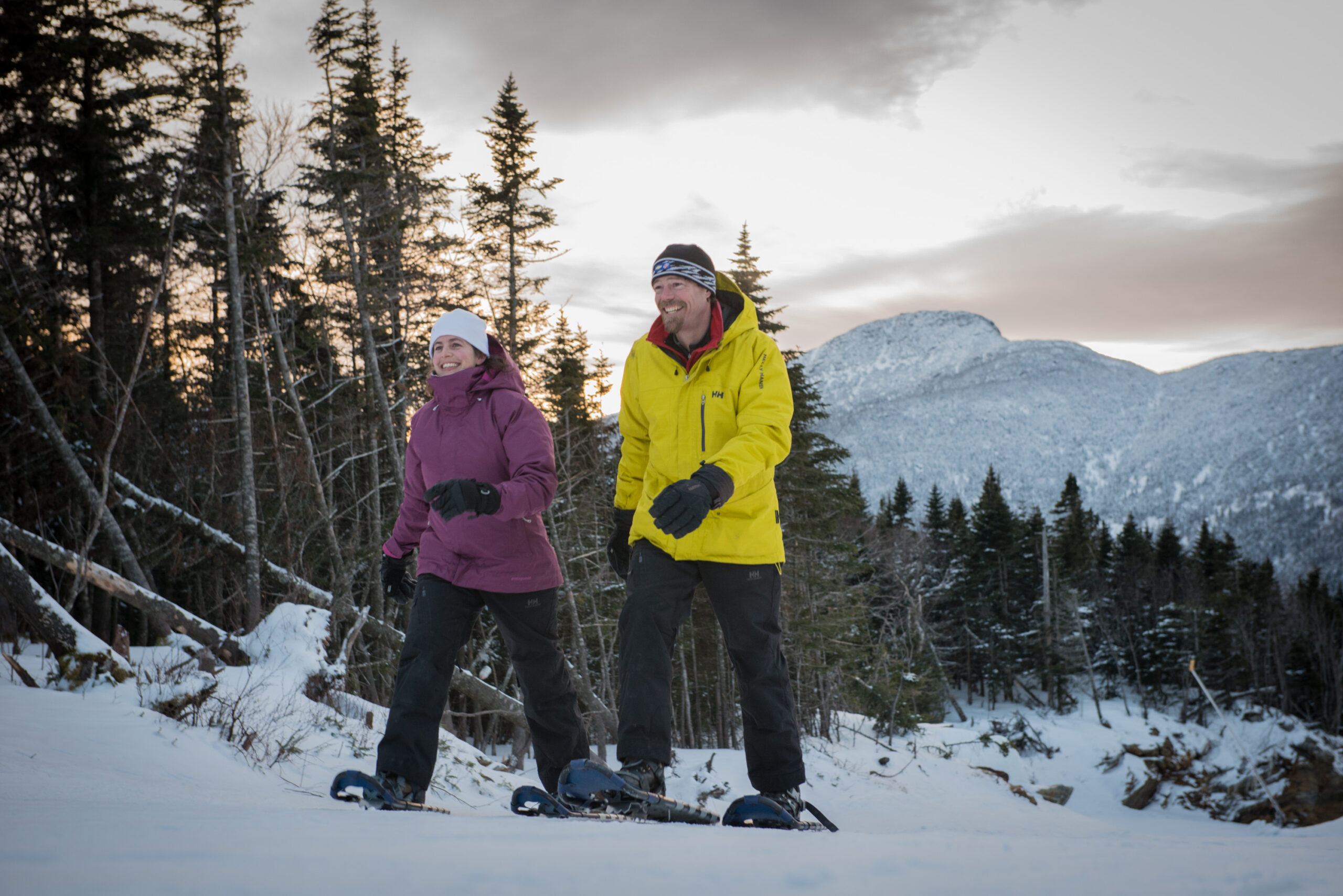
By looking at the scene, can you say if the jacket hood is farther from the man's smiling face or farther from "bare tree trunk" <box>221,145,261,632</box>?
"bare tree trunk" <box>221,145,261,632</box>

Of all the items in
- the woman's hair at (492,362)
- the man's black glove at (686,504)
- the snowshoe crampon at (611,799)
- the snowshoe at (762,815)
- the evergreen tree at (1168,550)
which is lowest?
the evergreen tree at (1168,550)

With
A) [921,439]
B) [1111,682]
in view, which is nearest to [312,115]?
[1111,682]

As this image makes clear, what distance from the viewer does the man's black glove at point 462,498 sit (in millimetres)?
3053

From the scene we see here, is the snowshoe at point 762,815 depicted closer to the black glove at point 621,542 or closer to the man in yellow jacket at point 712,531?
the man in yellow jacket at point 712,531

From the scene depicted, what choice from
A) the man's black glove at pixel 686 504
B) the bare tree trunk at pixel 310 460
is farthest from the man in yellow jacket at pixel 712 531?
the bare tree trunk at pixel 310 460

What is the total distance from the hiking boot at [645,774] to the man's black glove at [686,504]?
2.96ft

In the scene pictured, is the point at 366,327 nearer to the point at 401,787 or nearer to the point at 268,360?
the point at 268,360

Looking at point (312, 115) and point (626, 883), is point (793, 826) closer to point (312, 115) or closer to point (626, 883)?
point (626, 883)

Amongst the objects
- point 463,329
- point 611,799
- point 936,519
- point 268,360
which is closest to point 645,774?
point 611,799

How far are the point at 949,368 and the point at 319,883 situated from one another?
150m

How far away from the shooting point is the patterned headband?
3342 millimetres

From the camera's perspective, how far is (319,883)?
1213 mm

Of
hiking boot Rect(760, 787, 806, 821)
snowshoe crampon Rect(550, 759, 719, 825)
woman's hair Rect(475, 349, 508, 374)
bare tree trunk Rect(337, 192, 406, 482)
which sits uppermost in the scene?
bare tree trunk Rect(337, 192, 406, 482)

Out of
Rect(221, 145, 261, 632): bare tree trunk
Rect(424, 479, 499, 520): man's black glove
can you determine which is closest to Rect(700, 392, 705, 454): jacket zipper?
Rect(424, 479, 499, 520): man's black glove
